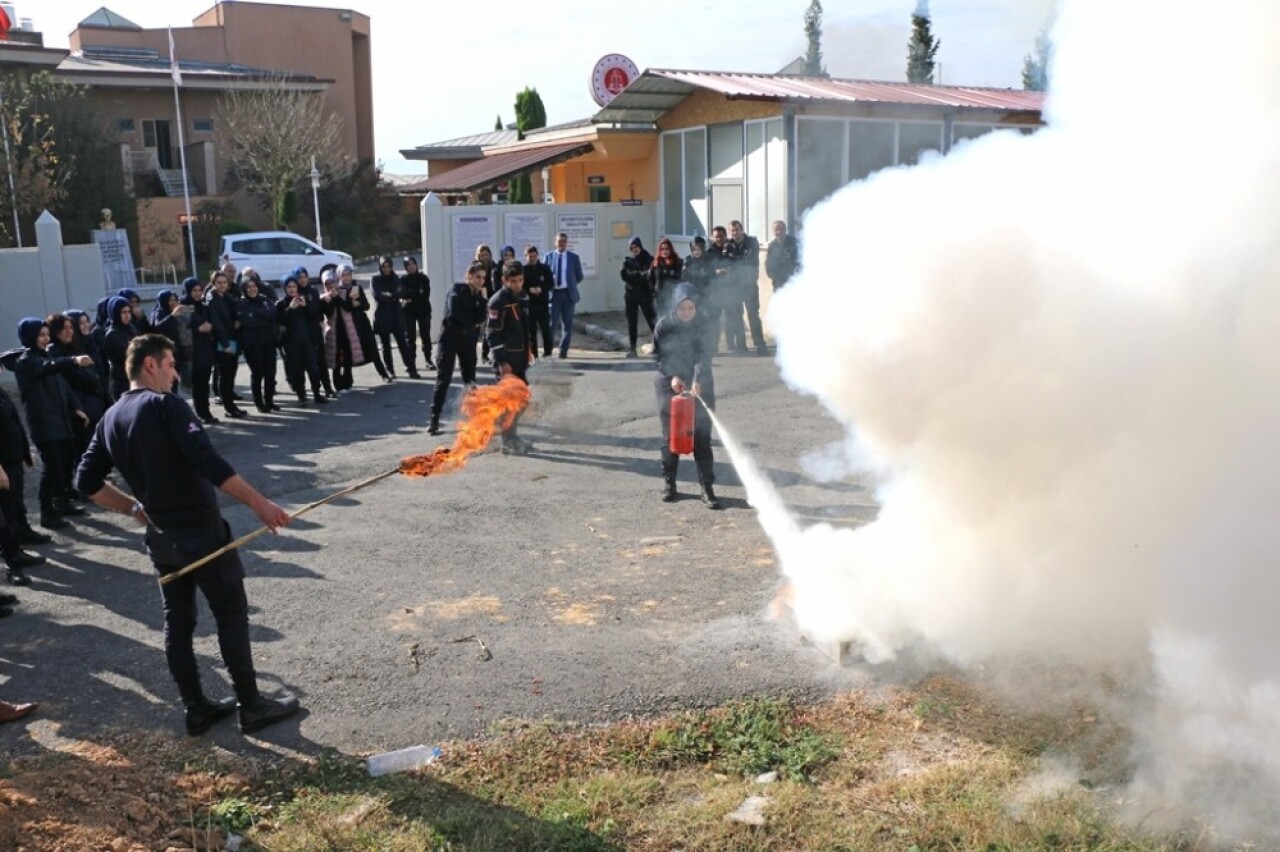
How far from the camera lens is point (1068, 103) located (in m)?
5.50

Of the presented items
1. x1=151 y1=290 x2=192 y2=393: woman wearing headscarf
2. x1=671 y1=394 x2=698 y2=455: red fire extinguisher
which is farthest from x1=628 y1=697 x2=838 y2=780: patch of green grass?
x1=151 y1=290 x2=192 y2=393: woman wearing headscarf

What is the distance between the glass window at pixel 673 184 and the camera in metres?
20.4

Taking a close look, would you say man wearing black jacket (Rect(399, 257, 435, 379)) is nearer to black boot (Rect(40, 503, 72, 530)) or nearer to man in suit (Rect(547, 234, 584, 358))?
man in suit (Rect(547, 234, 584, 358))

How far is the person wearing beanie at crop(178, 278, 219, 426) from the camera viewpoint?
12.9m

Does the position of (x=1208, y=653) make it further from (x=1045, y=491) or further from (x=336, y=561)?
(x=336, y=561)

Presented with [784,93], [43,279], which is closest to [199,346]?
[43,279]

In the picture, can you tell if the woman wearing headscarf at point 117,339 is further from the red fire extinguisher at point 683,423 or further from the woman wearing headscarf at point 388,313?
the red fire extinguisher at point 683,423

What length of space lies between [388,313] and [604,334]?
4452mm

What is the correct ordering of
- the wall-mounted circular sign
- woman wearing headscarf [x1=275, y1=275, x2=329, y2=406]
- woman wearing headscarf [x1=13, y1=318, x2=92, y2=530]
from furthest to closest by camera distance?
the wall-mounted circular sign → woman wearing headscarf [x1=275, y1=275, x2=329, y2=406] → woman wearing headscarf [x1=13, y1=318, x2=92, y2=530]

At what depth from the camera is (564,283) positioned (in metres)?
17.3

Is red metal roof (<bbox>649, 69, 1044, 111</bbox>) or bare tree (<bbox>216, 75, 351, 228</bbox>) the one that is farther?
bare tree (<bbox>216, 75, 351, 228</bbox>)

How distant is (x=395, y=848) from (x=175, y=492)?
86.2 inches

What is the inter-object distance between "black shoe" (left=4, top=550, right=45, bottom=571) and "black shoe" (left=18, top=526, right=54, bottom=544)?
278 mm

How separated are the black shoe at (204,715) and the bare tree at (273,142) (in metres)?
39.4
